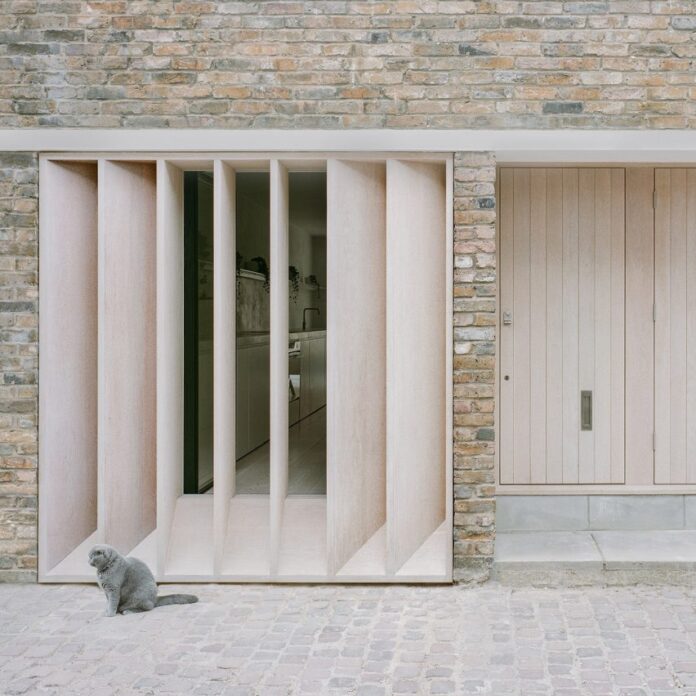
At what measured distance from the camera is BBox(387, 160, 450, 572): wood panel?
4.36m

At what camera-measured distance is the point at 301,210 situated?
7.85 meters

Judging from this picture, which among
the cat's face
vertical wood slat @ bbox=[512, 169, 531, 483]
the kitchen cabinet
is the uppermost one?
vertical wood slat @ bbox=[512, 169, 531, 483]

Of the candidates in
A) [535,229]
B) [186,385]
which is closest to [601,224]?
[535,229]

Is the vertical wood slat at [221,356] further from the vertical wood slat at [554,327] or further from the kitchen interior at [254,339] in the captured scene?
the vertical wood slat at [554,327]

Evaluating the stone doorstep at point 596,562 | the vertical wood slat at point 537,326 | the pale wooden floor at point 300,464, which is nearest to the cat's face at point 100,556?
the pale wooden floor at point 300,464

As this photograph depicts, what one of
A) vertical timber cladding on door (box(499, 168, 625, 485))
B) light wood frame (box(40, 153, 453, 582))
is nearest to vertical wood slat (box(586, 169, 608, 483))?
vertical timber cladding on door (box(499, 168, 625, 485))

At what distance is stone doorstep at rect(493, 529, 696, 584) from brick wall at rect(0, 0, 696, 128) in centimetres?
264

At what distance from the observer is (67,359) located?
14.8ft

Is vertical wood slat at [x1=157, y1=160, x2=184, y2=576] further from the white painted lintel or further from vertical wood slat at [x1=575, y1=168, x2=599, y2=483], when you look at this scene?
vertical wood slat at [x1=575, y1=168, x2=599, y2=483]

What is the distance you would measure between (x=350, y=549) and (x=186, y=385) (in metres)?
1.81

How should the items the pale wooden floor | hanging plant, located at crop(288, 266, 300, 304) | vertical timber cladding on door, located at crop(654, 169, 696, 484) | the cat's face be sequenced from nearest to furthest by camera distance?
the cat's face → vertical timber cladding on door, located at crop(654, 169, 696, 484) → the pale wooden floor → hanging plant, located at crop(288, 266, 300, 304)

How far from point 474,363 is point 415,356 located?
38cm

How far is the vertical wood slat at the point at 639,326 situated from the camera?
4.97 meters

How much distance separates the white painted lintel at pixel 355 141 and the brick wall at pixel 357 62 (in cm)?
7
